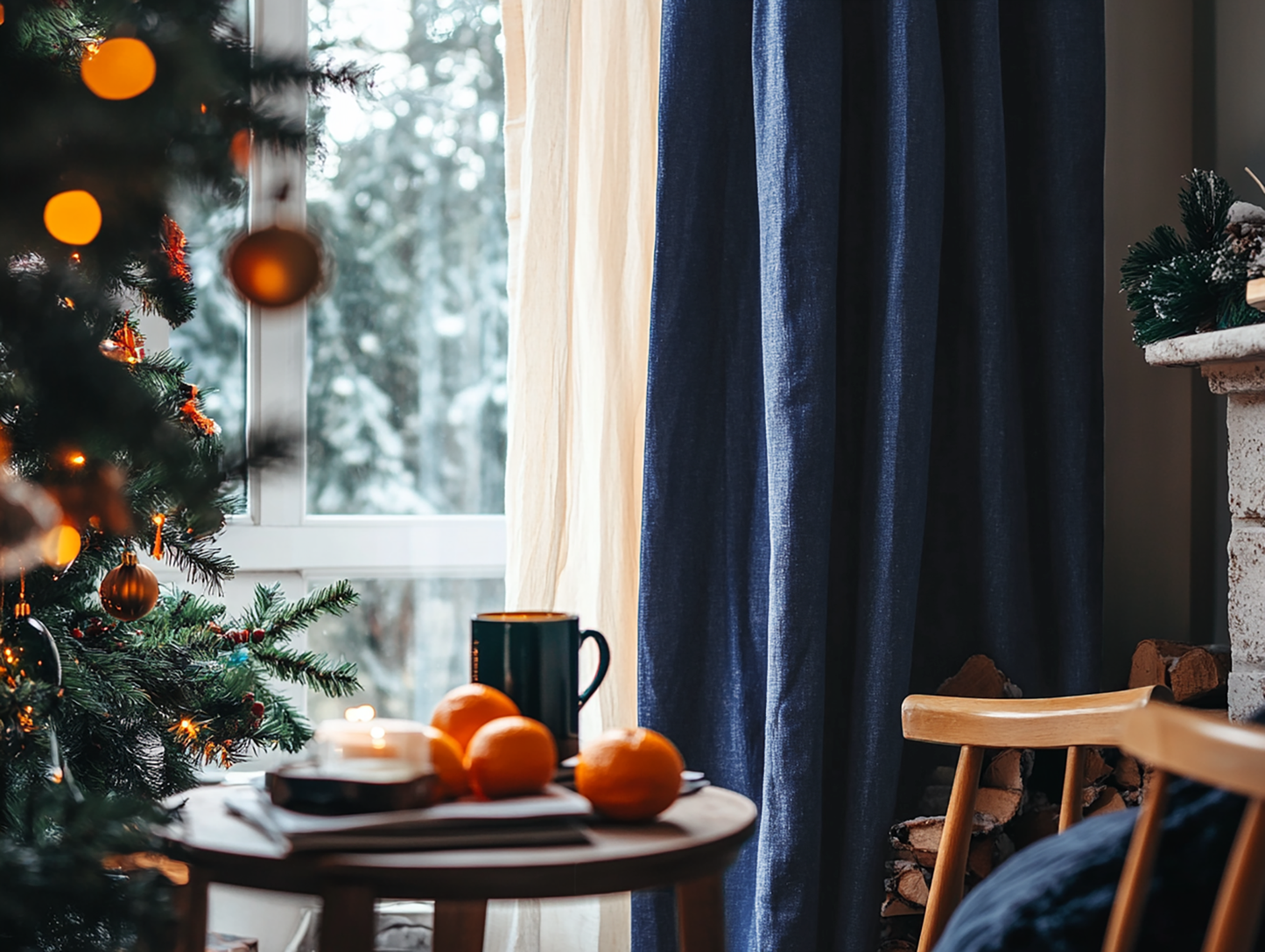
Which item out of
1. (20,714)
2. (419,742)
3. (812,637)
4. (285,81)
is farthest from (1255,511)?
(20,714)

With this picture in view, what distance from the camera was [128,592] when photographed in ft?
3.88

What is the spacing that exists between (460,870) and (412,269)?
1.47 metres

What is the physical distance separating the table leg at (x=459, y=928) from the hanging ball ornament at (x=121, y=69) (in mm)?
854

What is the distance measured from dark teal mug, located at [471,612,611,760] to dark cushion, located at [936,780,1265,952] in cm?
37

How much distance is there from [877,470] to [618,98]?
727mm

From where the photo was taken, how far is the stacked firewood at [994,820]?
1534 millimetres

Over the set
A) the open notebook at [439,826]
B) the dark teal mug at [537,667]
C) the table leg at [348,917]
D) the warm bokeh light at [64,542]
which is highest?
the warm bokeh light at [64,542]

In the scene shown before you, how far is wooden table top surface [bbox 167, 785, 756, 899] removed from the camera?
704 millimetres

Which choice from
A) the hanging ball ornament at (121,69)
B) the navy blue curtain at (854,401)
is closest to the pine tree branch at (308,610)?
the navy blue curtain at (854,401)

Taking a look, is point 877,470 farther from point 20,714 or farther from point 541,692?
point 20,714

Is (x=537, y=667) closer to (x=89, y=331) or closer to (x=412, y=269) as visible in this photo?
(x=89, y=331)

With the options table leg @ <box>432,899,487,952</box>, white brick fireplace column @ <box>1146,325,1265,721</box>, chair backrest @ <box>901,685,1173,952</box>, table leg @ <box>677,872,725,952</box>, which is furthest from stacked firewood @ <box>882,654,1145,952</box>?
table leg @ <box>677,872,725,952</box>

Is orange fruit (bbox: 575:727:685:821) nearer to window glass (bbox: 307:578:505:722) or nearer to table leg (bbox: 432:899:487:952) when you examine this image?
table leg (bbox: 432:899:487:952)

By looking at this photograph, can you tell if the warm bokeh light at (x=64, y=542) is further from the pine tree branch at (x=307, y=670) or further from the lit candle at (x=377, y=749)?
the pine tree branch at (x=307, y=670)
